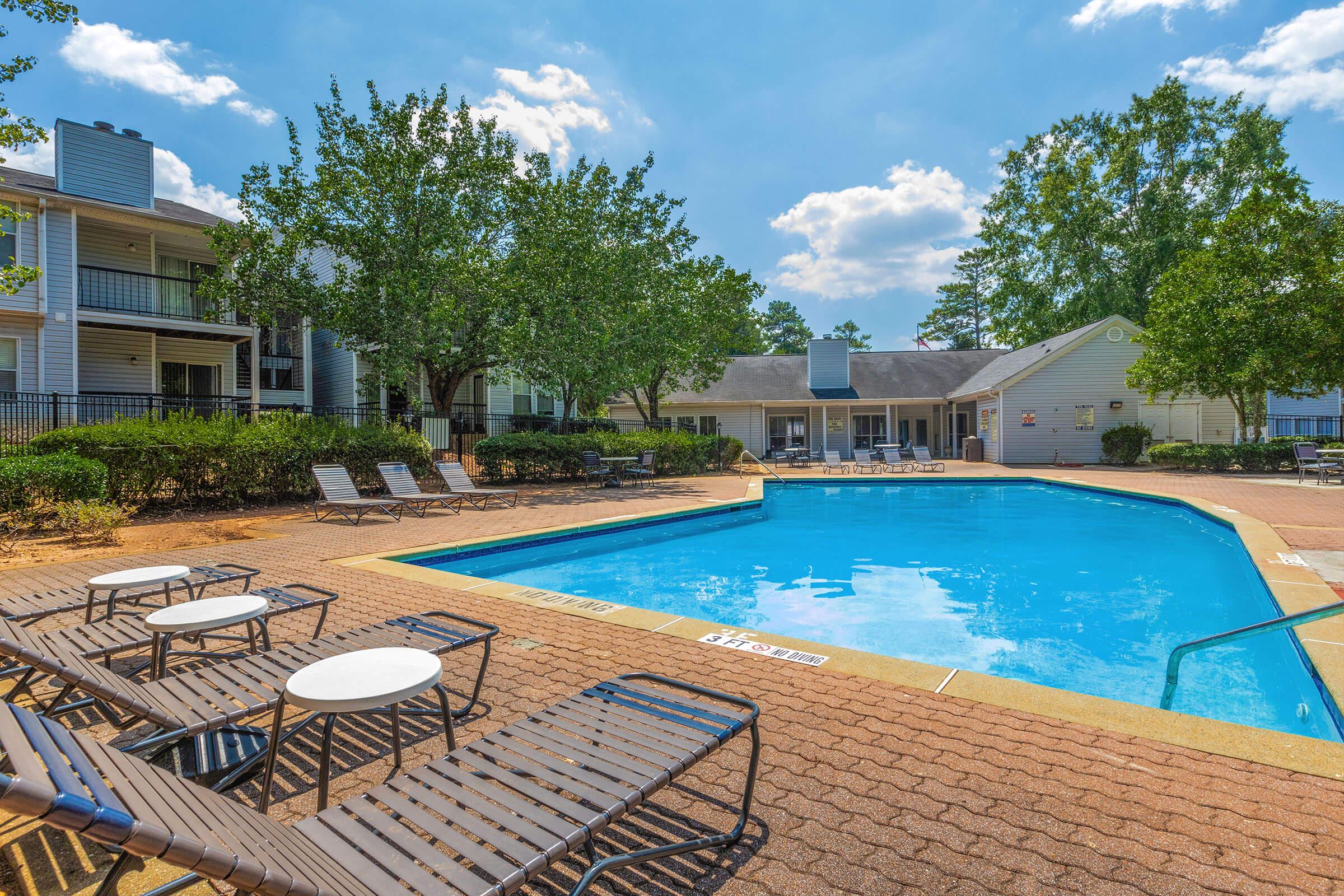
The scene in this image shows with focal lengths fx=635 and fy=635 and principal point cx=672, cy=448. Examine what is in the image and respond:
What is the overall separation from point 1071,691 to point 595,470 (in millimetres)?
12630

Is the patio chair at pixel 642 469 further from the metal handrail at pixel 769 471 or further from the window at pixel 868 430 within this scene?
the window at pixel 868 430

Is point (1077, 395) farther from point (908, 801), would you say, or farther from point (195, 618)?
point (195, 618)

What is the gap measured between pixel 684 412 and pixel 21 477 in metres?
22.4

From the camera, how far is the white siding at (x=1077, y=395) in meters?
23.6

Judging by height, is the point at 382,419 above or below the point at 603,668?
above

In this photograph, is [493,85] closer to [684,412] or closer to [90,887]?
[684,412]

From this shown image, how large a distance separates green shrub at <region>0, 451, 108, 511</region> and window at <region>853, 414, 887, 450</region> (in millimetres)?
26648

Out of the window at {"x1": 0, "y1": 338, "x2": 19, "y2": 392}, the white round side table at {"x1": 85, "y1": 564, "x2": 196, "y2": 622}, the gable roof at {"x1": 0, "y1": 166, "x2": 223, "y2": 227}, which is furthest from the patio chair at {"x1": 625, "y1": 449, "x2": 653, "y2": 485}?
the window at {"x1": 0, "y1": 338, "x2": 19, "y2": 392}

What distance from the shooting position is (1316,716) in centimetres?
409

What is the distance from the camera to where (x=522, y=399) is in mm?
24859

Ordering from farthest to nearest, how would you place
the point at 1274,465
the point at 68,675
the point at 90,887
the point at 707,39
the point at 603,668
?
1. the point at 1274,465
2. the point at 707,39
3. the point at 603,668
4. the point at 68,675
5. the point at 90,887

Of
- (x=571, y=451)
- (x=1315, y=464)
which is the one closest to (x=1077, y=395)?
(x=1315, y=464)

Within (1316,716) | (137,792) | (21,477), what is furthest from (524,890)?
(21,477)

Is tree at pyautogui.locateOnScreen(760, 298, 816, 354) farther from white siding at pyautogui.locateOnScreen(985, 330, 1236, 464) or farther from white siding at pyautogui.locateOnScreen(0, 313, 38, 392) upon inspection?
white siding at pyautogui.locateOnScreen(0, 313, 38, 392)
